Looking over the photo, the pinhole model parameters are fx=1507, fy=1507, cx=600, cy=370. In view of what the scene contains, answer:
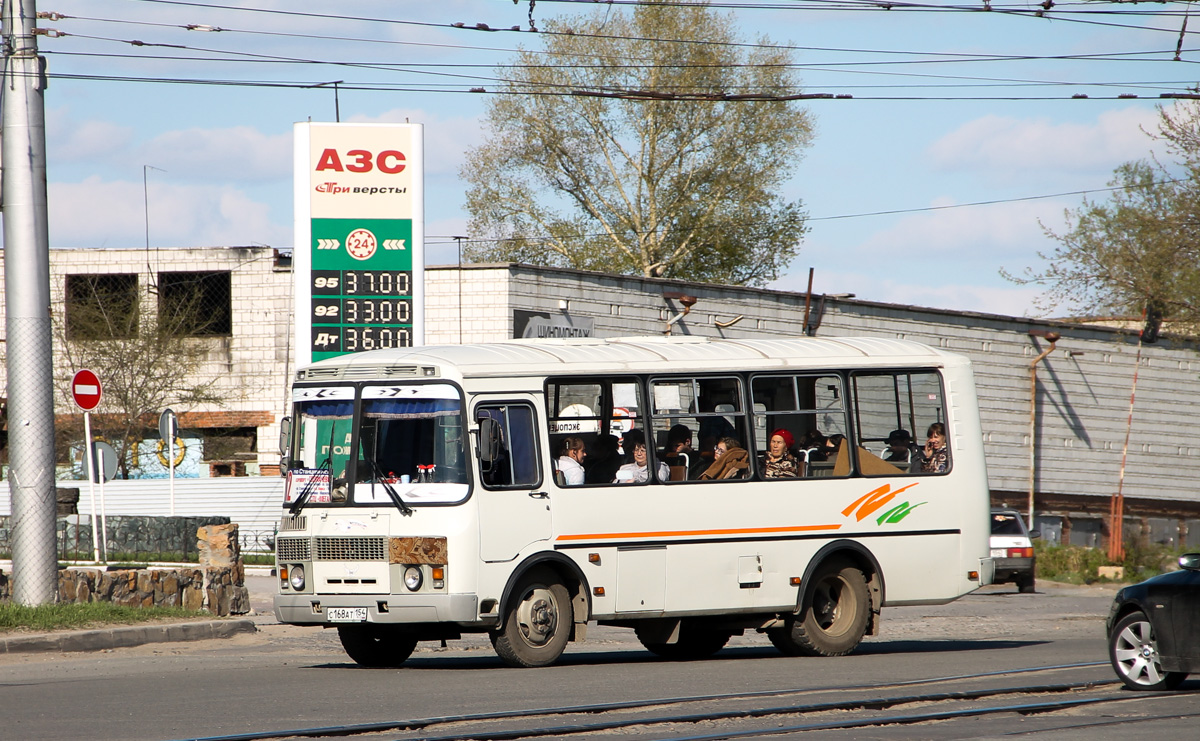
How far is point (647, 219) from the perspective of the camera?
158 feet

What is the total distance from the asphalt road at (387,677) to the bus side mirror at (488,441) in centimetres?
181

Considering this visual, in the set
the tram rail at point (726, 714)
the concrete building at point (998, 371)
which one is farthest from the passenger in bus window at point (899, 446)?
the concrete building at point (998, 371)

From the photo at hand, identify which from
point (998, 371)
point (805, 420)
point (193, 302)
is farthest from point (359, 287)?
point (998, 371)

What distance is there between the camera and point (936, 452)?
15211mm

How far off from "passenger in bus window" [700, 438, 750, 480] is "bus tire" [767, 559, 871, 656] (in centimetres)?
129

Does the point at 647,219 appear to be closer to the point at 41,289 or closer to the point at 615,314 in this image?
the point at 615,314

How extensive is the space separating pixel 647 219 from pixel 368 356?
3492 centimetres

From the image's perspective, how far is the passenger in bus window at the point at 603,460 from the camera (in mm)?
13680

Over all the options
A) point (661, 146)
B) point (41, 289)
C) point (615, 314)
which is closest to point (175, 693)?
point (41, 289)

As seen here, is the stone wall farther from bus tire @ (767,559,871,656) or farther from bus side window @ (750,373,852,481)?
bus side window @ (750,373,852,481)

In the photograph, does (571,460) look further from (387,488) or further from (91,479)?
(91,479)

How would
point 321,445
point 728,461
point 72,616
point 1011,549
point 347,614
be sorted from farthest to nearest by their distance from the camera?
point 1011,549 < point 72,616 < point 728,461 < point 321,445 < point 347,614

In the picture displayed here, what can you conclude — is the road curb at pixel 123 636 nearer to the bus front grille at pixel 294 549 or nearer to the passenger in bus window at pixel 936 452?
the bus front grille at pixel 294 549

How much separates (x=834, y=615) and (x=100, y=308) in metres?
28.4
